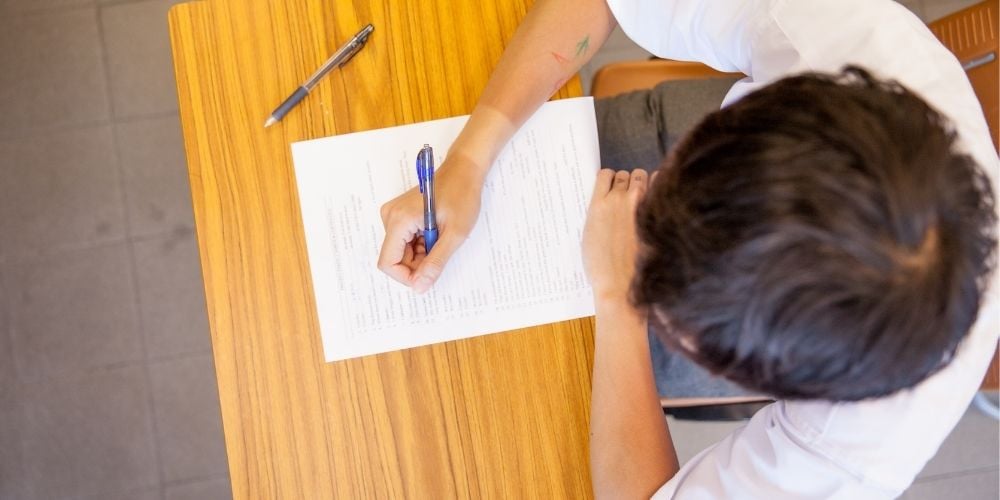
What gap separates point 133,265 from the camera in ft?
4.87

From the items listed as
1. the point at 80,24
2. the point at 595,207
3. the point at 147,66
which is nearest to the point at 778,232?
the point at 595,207

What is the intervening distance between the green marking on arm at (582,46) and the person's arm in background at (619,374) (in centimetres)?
14

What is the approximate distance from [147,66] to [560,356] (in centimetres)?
123

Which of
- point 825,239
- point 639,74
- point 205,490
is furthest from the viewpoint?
point 205,490

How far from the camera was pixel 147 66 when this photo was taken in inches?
59.3

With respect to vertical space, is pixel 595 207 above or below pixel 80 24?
below

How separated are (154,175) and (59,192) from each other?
0.21m

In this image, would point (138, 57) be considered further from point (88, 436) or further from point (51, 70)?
point (88, 436)

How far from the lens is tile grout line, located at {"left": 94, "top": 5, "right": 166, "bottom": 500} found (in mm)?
1459

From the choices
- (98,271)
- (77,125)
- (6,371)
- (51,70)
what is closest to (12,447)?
(6,371)

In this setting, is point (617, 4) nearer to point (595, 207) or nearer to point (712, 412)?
point (595, 207)

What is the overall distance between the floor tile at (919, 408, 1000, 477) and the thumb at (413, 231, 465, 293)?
133 centimetres

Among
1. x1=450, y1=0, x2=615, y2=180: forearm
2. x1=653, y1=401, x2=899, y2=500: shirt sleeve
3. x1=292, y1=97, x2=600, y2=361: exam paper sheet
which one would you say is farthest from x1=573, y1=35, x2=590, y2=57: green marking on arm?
x1=653, y1=401, x2=899, y2=500: shirt sleeve

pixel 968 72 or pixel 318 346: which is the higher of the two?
pixel 968 72
